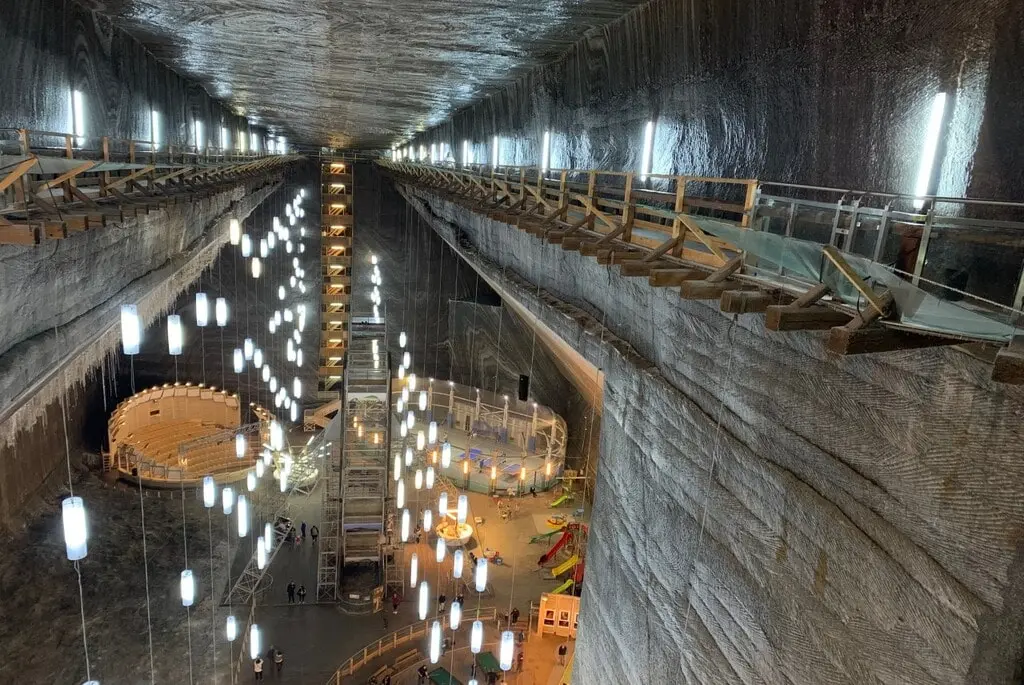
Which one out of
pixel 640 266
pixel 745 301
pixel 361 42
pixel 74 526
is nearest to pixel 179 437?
pixel 361 42

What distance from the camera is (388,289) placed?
26609 mm

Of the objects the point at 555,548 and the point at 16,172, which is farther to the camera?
the point at 555,548

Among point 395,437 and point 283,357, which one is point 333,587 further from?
point 283,357

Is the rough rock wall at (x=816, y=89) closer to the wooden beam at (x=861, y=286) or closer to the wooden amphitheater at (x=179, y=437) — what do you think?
the wooden beam at (x=861, y=286)

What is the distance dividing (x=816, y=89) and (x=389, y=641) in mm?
11470

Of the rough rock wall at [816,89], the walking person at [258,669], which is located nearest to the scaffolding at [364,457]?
the walking person at [258,669]

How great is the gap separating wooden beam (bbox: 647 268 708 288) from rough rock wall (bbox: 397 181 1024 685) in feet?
1.46

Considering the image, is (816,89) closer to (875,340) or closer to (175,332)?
(875,340)

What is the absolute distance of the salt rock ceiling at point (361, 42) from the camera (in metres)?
7.42

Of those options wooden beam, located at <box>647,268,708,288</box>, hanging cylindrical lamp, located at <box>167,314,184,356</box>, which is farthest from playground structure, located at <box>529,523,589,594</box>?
wooden beam, located at <box>647,268,708,288</box>

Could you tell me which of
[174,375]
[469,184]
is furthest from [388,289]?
[469,184]

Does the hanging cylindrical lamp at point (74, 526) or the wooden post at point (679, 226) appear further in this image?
the hanging cylindrical lamp at point (74, 526)

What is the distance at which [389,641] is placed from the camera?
467 inches

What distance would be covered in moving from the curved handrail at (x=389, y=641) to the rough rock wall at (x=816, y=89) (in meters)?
9.44
